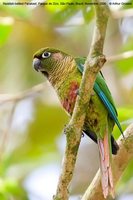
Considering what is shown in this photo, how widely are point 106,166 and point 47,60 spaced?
88 cm

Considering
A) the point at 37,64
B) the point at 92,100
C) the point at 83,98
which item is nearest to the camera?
the point at 83,98

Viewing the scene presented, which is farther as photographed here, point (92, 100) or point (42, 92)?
point (42, 92)

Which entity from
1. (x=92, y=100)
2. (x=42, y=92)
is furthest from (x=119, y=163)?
(x=42, y=92)

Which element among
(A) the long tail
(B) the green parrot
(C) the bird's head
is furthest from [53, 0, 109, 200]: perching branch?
(C) the bird's head

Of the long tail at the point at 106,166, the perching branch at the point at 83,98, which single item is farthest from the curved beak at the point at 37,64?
the perching branch at the point at 83,98

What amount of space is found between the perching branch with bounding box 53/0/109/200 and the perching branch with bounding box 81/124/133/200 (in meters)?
0.21

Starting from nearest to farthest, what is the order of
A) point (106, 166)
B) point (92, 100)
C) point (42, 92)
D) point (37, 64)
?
point (106, 166)
point (92, 100)
point (37, 64)
point (42, 92)

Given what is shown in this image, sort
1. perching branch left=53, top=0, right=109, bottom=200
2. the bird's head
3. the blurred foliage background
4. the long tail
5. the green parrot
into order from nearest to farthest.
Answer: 1. perching branch left=53, top=0, right=109, bottom=200
2. the long tail
3. the green parrot
4. the bird's head
5. the blurred foliage background

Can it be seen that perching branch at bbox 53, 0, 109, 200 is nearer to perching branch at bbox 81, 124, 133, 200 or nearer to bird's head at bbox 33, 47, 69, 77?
perching branch at bbox 81, 124, 133, 200

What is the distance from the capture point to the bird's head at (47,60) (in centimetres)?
351

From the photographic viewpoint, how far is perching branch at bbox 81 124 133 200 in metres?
2.81

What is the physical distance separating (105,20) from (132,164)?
1.29 meters

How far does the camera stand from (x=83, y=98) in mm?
2500

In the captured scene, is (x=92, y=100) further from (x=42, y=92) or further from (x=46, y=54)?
(x=42, y=92)
